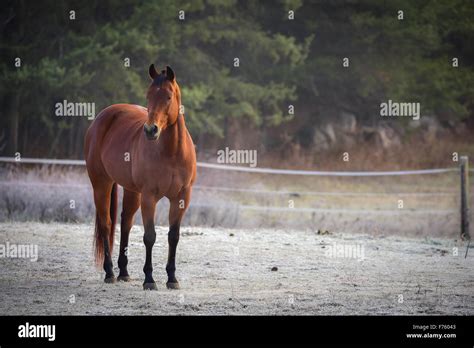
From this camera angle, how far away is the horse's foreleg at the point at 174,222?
29.2 ft

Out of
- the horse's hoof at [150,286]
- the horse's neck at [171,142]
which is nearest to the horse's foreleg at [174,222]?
the horse's hoof at [150,286]

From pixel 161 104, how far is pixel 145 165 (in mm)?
705

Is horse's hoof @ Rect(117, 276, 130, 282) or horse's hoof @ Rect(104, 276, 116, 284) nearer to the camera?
horse's hoof @ Rect(104, 276, 116, 284)

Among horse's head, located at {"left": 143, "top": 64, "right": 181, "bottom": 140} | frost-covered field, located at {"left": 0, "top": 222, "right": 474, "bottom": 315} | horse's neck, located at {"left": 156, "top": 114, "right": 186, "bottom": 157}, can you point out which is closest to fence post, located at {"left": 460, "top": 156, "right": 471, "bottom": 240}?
frost-covered field, located at {"left": 0, "top": 222, "right": 474, "bottom": 315}

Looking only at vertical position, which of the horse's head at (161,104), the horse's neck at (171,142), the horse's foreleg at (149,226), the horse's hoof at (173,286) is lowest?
the horse's hoof at (173,286)

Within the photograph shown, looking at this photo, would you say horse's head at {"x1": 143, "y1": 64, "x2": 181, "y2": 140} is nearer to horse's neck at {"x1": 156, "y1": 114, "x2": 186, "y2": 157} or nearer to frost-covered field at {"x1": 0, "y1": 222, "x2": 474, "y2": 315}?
horse's neck at {"x1": 156, "y1": 114, "x2": 186, "y2": 157}

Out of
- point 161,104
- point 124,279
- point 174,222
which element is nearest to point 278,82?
point 124,279

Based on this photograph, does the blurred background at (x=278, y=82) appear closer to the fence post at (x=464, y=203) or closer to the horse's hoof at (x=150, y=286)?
the fence post at (x=464, y=203)

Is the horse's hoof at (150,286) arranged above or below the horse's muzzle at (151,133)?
below

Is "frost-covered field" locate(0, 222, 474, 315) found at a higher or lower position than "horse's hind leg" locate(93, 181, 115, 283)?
lower

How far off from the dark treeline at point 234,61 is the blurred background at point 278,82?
0.17ft

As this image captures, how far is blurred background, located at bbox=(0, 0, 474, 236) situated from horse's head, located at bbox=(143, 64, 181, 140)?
42.3 feet

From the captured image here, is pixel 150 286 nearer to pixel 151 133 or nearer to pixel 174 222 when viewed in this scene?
pixel 174 222

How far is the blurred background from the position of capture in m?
24.6
